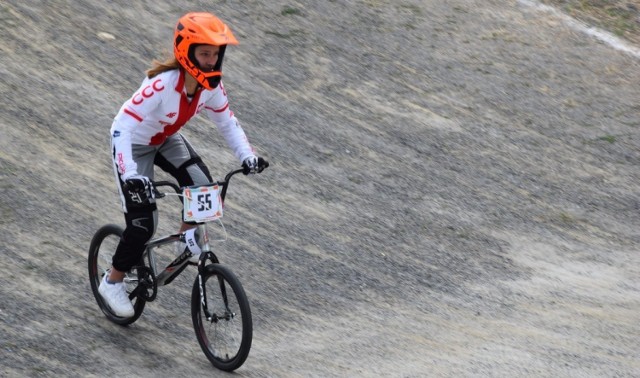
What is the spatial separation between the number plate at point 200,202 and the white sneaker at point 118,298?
0.96 metres

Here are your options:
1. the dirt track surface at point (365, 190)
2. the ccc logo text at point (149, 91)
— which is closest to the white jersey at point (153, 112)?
the ccc logo text at point (149, 91)

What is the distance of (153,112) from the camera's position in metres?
6.10

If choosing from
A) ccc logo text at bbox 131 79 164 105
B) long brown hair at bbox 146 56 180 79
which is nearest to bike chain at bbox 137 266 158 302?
ccc logo text at bbox 131 79 164 105

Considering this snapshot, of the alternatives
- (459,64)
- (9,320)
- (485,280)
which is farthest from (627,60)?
(9,320)

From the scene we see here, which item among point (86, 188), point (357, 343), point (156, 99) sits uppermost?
point (156, 99)

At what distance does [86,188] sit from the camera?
28.5 feet

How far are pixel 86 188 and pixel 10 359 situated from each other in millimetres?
3052

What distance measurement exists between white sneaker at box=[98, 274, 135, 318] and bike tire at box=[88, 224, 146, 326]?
10 cm

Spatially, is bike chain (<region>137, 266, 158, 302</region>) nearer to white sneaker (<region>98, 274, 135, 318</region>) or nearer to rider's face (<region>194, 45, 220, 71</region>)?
white sneaker (<region>98, 274, 135, 318</region>)

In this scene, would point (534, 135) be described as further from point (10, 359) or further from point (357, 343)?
point (10, 359)

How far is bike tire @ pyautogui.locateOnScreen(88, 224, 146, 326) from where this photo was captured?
6672 millimetres

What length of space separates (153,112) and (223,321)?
4.86 ft

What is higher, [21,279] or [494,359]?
[494,359]

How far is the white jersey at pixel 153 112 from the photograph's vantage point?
6.00 meters
